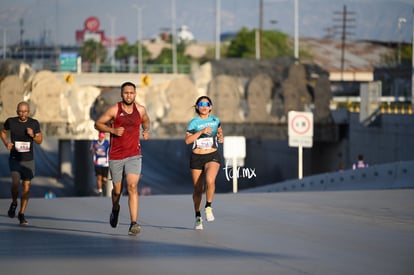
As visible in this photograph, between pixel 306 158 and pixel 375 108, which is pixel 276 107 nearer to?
pixel 306 158

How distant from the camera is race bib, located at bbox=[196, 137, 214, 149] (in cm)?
1539

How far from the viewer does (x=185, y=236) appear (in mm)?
14641

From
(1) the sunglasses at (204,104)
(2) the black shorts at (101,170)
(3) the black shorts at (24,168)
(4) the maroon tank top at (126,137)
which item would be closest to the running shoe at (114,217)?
(4) the maroon tank top at (126,137)

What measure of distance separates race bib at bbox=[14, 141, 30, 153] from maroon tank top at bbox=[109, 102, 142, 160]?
2.60 meters

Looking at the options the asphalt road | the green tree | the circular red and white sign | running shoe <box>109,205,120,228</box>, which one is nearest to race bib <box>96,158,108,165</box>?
the circular red and white sign

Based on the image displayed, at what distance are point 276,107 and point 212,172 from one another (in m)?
63.0

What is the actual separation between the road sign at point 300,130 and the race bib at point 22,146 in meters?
15.2

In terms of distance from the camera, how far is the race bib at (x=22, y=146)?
55.0 ft

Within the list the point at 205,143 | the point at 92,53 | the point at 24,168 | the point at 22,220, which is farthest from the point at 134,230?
the point at 92,53

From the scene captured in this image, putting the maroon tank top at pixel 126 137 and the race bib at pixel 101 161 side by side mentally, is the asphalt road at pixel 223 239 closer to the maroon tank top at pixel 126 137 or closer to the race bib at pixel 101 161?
the maroon tank top at pixel 126 137

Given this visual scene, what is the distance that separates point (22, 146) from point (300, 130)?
52.1 ft

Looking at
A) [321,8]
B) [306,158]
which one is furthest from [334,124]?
[321,8]

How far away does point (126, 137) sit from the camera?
14.5 metres

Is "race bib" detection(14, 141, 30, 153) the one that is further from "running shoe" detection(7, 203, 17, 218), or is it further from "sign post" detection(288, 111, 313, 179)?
"sign post" detection(288, 111, 313, 179)
